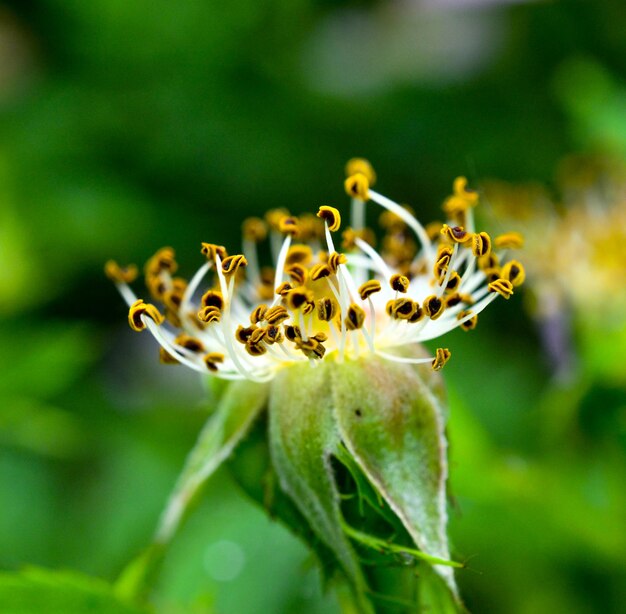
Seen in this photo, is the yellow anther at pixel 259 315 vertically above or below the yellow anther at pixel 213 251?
below

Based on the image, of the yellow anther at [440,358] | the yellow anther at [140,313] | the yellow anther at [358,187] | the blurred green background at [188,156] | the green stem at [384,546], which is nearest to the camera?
the green stem at [384,546]

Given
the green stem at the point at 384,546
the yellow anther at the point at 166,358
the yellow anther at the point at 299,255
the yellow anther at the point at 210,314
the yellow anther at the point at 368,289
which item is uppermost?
the yellow anther at the point at 299,255

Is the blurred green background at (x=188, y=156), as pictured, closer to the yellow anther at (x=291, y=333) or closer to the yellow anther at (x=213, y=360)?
the yellow anther at (x=213, y=360)

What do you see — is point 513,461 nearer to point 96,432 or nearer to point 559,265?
point 559,265

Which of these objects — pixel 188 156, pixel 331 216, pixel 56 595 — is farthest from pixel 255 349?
pixel 188 156

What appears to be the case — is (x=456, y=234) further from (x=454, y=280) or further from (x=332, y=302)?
(x=332, y=302)

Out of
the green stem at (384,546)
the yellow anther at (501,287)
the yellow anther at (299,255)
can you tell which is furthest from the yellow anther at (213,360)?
the yellow anther at (501,287)
